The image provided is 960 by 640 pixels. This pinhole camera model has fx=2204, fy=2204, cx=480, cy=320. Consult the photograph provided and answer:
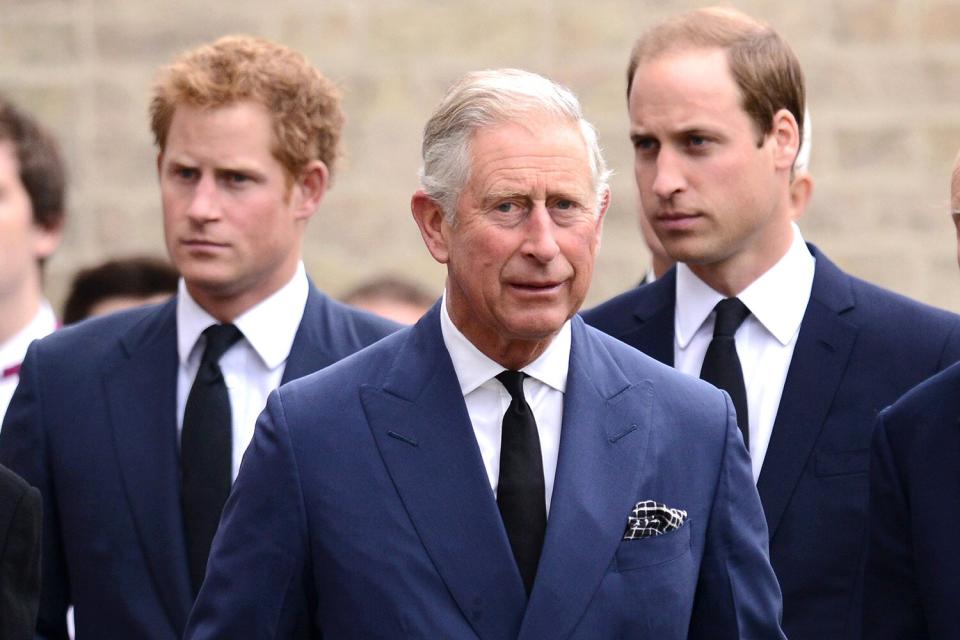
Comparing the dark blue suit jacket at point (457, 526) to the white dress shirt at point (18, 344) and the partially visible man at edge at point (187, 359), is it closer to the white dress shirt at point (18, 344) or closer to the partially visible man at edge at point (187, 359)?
the partially visible man at edge at point (187, 359)

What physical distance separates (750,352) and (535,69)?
4369 millimetres

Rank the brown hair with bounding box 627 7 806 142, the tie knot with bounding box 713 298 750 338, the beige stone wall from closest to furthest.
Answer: the tie knot with bounding box 713 298 750 338
the brown hair with bounding box 627 7 806 142
the beige stone wall

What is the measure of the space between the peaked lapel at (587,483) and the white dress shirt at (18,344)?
2785mm

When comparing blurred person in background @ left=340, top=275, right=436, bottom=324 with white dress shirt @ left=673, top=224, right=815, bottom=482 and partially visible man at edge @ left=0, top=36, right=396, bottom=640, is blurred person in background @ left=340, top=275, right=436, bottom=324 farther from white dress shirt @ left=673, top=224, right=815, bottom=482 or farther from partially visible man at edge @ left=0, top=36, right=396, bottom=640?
white dress shirt @ left=673, top=224, right=815, bottom=482

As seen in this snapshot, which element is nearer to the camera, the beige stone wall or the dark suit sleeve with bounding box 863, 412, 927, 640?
the dark suit sleeve with bounding box 863, 412, 927, 640

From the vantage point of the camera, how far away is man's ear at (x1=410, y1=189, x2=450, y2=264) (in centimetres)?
405

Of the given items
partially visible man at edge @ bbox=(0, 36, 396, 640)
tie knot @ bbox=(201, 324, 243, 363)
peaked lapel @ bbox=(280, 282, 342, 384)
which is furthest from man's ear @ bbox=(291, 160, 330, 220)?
tie knot @ bbox=(201, 324, 243, 363)

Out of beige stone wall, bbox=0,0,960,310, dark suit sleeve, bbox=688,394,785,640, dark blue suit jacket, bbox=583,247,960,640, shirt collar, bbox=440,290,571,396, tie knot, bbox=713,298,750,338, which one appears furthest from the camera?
beige stone wall, bbox=0,0,960,310

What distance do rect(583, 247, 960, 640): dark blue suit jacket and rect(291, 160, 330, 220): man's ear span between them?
2.75ft

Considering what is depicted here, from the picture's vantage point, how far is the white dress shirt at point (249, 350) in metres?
5.09

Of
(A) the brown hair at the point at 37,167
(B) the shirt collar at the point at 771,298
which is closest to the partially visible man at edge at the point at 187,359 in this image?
(B) the shirt collar at the point at 771,298

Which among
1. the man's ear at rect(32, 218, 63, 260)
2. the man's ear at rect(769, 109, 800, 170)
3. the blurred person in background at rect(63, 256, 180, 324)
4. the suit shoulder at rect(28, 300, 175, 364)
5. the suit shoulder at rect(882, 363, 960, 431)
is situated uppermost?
the man's ear at rect(769, 109, 800, 170)

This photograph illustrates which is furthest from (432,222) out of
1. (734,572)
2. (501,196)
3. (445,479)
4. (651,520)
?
(734,572)

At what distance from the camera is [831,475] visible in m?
4.74
